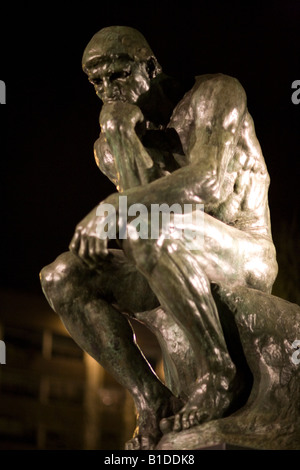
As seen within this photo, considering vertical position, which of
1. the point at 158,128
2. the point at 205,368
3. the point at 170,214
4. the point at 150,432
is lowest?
the point at 150,432

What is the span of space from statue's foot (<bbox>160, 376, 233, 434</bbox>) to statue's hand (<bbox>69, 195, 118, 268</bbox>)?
63 cm

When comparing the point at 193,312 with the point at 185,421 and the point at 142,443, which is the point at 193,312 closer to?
the point at 185,421

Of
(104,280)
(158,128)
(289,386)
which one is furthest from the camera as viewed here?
(158,128)

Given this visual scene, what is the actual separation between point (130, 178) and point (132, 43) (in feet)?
2.05

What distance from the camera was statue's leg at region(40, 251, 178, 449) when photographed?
3.47 meters

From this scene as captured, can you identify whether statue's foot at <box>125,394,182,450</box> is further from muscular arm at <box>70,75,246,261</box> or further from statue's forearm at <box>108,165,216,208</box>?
statue's forearm at <box>108,165,216,208</box>

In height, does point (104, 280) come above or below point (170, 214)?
below

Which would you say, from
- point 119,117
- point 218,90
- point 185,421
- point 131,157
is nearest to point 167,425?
point 185,421

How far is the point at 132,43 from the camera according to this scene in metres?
3.74

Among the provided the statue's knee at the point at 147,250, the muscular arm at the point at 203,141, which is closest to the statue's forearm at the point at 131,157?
the muscular arm at the point at 203,141

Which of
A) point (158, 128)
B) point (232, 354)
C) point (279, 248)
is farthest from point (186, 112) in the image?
point (279, 248)

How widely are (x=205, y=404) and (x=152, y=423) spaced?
0.94 ft

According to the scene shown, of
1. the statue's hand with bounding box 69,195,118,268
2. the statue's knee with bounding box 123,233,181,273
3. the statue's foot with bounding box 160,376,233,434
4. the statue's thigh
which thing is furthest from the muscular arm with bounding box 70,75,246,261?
the statue's foot with bounding box 160,376,233,434

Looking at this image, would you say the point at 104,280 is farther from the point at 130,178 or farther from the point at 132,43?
the point at 132,43
